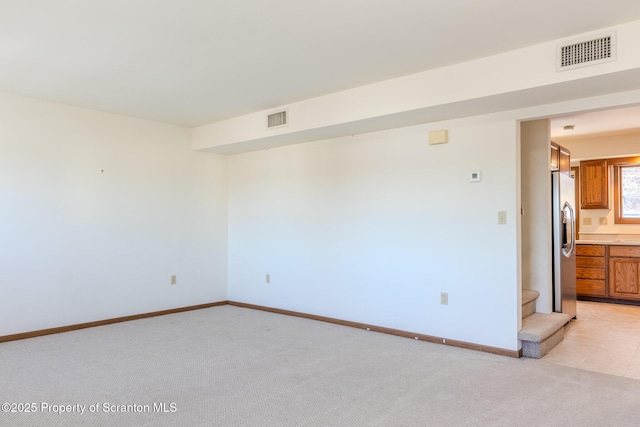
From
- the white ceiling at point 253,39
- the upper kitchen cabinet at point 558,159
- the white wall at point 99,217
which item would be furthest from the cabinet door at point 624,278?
the white wall at point 99,217

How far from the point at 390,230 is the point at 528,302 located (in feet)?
4.91

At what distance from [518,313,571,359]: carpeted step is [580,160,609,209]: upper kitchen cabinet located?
132 inches

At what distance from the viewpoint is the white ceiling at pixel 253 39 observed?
2.47 m

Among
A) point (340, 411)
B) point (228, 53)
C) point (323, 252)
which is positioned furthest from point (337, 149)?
point (340, 411)

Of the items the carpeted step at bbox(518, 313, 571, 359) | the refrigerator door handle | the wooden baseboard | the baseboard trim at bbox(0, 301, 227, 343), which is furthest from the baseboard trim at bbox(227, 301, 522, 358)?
the refrigerator door handle

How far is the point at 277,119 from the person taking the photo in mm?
4617

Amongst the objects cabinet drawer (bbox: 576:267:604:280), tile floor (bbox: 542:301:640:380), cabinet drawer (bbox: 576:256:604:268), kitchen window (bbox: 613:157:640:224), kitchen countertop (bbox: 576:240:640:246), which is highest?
kitchen window (bbox: 613:157:640:224)

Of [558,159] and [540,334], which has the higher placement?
[558,159]

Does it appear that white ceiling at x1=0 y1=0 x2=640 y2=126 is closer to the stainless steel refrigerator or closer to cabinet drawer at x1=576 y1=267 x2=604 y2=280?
the stainless steel refrigerator

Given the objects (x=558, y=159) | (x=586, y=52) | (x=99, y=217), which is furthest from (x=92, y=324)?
(x=558, y=159)

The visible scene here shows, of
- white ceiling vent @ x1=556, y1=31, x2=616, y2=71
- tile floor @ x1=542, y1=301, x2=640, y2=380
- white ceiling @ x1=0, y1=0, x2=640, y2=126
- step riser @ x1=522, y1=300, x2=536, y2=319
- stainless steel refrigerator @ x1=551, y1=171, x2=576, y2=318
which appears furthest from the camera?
stainless steel refrigerator @ x1=551, y1=171, x2=576, y2=318

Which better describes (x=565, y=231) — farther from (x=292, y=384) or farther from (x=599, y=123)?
(x=292, y=384)

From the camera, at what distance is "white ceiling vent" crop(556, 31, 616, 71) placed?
8.86 feet

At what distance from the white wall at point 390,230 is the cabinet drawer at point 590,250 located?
3341 millimetres
